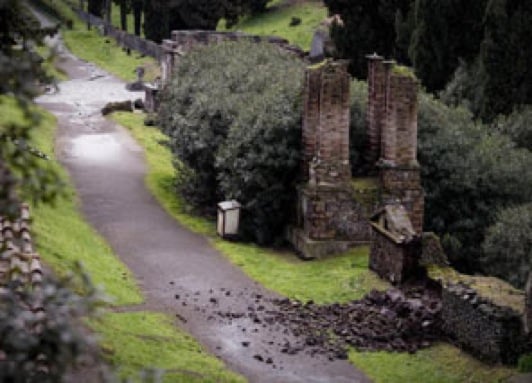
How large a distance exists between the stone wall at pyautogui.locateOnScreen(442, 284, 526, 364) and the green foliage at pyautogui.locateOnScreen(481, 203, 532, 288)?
3960mm

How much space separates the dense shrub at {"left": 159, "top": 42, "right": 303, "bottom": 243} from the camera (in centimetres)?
2014

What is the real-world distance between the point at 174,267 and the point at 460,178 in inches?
247

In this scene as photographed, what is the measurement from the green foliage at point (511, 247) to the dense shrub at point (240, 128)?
415 cm

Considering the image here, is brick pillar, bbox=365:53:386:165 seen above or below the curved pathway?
above

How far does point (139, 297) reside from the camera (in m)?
16.1

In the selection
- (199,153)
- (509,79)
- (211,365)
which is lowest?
(211,365)

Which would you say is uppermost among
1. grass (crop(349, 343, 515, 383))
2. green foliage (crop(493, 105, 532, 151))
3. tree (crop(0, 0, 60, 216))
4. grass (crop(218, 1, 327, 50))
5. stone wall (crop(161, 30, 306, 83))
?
grass (crop(218, 1, 327, 50))

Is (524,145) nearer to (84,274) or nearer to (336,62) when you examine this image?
(336,62)

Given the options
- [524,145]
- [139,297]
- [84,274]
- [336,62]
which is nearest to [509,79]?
[524,145]

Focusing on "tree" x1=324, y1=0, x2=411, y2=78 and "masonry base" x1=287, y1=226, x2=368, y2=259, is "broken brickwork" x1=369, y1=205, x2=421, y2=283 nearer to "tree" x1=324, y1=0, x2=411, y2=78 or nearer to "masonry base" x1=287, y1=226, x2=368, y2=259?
"masonry base" x1=287, y1=226, x2=368, y2=259

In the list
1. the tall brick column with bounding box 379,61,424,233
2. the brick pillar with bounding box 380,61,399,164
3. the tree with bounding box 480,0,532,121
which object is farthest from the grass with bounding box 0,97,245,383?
the tree with bounding box 480,0,532,121

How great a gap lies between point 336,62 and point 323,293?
4760mm

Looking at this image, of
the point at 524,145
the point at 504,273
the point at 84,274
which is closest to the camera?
the point at 84,274

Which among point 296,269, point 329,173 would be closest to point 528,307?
point 296,269
